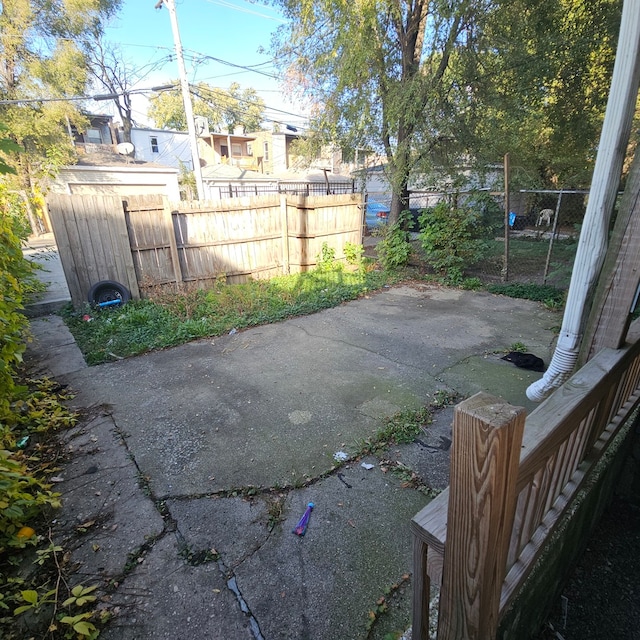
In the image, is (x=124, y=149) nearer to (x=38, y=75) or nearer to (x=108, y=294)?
(x=38, y=75)

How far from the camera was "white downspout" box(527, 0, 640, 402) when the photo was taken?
1778mm

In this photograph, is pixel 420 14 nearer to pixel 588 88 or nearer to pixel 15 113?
pixel 588 88

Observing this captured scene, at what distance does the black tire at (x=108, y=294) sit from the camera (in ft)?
18.2

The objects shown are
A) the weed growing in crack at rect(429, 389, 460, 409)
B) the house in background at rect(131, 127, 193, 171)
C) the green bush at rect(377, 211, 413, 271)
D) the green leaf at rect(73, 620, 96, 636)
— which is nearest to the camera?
the green leaf at rect(73, 620, 96, 636)

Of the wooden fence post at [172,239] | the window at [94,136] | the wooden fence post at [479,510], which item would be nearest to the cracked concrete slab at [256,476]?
the wooden fence post at [479,510]

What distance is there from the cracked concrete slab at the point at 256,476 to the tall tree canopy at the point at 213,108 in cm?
2742

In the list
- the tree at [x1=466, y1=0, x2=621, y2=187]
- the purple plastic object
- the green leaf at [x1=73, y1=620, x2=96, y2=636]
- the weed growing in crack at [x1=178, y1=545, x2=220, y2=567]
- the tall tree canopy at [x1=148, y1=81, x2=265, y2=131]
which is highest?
the tall tree canopy at [x1=148, y1=81, x2=265, y2=131]

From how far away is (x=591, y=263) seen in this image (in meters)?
2.04

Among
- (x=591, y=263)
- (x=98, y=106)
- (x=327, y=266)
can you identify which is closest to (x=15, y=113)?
(x=98, y=106)

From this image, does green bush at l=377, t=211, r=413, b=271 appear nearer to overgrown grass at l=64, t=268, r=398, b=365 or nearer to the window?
overgrown grass at l=64, t=268, r=398, b=365

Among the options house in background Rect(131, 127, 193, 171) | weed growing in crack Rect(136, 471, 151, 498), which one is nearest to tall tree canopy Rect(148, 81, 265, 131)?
house in background Rect(131, 127, 193, 171)

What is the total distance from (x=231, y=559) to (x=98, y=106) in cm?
→ 2773

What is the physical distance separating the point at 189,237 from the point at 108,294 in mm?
1607

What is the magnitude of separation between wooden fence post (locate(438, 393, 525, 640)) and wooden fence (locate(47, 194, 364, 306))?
611 centimetres
